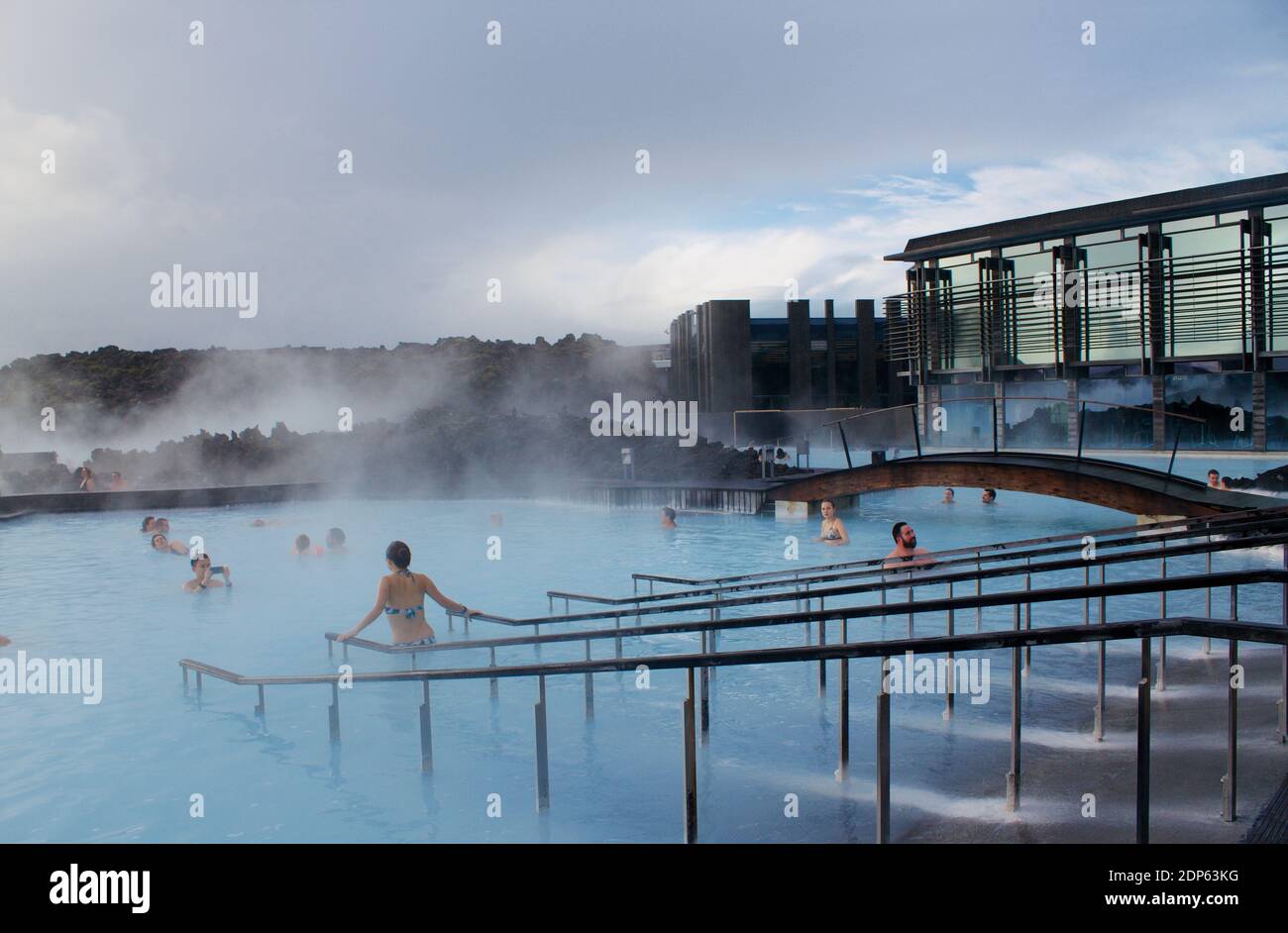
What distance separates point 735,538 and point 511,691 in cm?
837

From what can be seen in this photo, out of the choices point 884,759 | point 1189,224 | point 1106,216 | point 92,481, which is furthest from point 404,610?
point 92,481

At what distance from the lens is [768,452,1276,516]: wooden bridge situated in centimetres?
1103

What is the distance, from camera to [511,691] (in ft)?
23.5

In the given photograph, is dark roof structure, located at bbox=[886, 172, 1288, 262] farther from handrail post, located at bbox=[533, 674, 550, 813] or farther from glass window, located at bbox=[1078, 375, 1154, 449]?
handrail post, located at bbox=[533, 674, 550, 813]

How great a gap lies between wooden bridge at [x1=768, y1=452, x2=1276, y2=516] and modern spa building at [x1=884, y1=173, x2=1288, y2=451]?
3.83 feet

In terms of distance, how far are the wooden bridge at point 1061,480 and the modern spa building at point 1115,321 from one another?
117cm

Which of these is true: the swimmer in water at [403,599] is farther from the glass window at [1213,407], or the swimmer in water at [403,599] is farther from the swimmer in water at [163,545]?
the glass window at [1213,407]

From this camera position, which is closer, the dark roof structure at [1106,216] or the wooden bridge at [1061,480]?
the wooden bridge at [1061,480]

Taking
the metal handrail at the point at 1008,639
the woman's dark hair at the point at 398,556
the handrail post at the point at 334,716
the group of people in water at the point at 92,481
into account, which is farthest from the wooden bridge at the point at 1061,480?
the group of people in water at the point at 92,481

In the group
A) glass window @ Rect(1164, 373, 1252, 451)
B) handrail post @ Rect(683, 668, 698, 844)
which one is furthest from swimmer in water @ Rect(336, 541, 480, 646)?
glass window @ Rect(1164, 373, 1252, 451)

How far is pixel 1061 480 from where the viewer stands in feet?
40.1

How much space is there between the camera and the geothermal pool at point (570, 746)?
13.0ft
